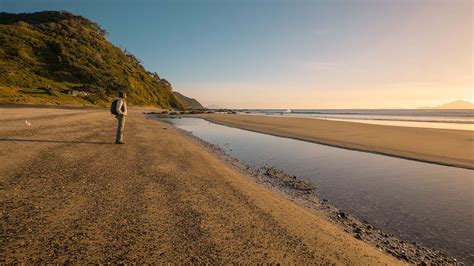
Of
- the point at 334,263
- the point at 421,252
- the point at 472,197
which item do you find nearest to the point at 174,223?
the point at 334,263

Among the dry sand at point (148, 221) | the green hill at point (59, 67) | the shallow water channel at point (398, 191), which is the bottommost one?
the shallow water channel at point (398, 191)

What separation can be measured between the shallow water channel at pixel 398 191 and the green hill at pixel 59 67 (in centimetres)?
5388

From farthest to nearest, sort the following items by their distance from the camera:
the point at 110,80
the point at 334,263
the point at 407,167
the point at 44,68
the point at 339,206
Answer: the point at 110,80 < the point at 44,68 < the point at 407,167 < the point at 339,206 < the point at 334,263

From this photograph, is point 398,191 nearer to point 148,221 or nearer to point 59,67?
point 148,221

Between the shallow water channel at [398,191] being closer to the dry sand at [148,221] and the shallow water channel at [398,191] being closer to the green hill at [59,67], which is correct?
the dry sand at [148,221]

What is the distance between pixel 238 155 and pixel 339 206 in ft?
30.4

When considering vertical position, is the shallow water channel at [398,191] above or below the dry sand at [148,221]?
below

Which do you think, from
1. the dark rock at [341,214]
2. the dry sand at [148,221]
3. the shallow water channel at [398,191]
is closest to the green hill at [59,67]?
the dry sand at [148,221]

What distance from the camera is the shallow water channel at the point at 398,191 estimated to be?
6.69 meters

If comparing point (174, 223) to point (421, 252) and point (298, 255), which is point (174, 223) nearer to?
point (298, 255)

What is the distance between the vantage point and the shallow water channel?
6.69 m

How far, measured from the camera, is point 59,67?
91.5 metres

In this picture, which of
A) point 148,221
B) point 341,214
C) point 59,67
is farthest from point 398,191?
point 59,67

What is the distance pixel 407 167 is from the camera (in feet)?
46.1
